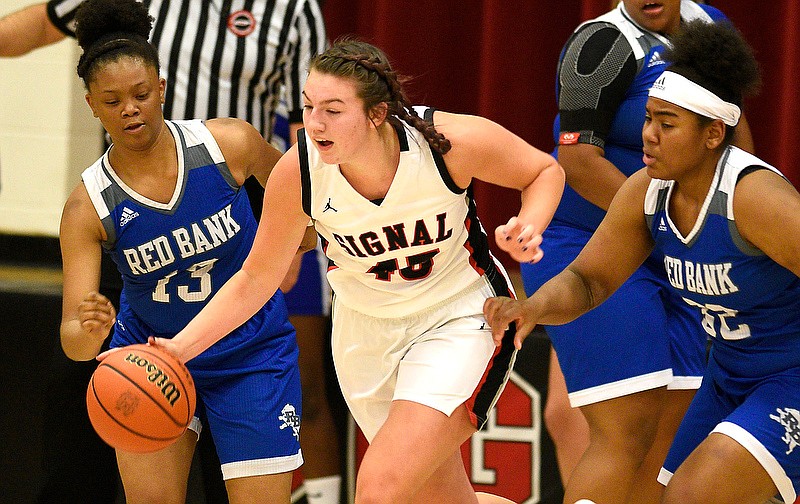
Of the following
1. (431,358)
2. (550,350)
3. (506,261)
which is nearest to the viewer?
(431,358)

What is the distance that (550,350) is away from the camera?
4832 millimetres

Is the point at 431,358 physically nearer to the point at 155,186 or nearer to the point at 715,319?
the point at 715,319

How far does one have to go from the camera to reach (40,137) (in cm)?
630

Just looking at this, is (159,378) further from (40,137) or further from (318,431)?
(40,137)

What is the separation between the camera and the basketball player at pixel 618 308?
3.86 meters

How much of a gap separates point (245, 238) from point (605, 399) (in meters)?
1.26

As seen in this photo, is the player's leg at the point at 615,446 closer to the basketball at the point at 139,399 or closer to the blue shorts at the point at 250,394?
the blue shorts at the point at 250,394

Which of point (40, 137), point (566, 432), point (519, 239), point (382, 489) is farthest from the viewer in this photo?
point (40, 137)

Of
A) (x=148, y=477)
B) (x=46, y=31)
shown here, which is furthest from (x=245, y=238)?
(x=46, y=31)

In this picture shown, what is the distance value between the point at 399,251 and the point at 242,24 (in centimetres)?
173

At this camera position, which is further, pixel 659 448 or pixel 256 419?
pixel 659 448

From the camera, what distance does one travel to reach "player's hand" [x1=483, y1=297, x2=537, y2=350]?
3307 mm

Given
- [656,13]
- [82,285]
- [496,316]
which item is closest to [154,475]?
[82,285]

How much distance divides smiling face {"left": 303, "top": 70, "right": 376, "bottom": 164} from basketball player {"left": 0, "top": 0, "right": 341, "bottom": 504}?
48.7 inches
